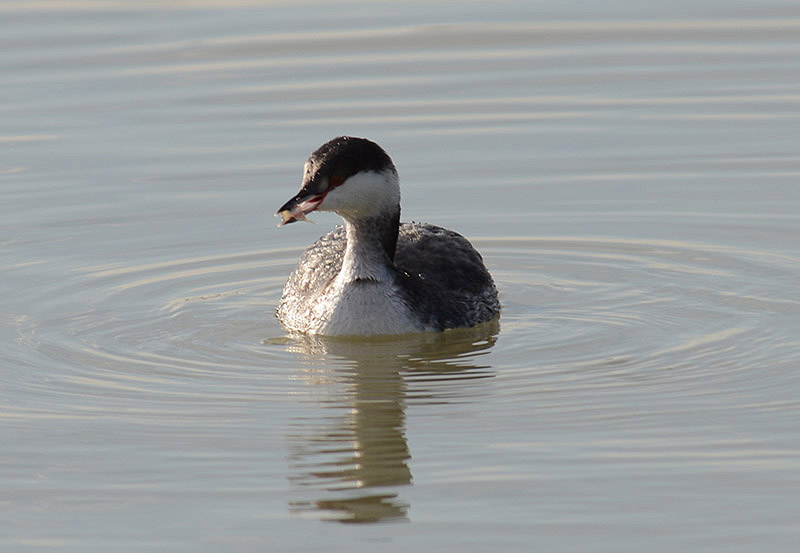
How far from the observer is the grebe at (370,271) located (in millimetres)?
13820

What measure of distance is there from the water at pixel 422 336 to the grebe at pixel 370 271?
26 centimetres

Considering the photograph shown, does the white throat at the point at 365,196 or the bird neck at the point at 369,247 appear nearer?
the white throat at the point at 365,196

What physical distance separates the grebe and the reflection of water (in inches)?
6.5

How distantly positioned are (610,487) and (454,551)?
126cm

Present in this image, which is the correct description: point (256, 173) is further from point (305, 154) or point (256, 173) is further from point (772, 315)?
point (772, 315)

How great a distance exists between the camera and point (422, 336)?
568 inches

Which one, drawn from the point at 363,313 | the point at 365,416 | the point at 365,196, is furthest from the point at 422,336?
the point at 365,416

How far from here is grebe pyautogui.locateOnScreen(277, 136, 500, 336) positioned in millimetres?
13820

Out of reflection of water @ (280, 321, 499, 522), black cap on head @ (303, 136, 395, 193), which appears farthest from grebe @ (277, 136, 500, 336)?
reflection of water @ (280, 321, 499, 522)

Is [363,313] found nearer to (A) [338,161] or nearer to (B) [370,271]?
(B) [370,271]

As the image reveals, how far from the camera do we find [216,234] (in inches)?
675

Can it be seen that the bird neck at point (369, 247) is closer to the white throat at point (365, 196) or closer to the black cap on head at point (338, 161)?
the white throat at point (365, 196)

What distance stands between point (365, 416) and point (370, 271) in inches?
90.8

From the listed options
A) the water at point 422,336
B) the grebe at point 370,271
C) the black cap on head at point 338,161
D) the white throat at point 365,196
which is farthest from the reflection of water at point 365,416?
the black cap on head at point 338,161
